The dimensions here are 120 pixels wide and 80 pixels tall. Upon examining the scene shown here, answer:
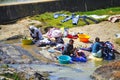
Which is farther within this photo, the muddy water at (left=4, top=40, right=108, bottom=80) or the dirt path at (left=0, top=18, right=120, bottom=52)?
the dirt path at (left=0, top=18, right=120, bottom=52)

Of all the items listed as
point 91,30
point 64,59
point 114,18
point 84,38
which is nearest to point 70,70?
point 64,59

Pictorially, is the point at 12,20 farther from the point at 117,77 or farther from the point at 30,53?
the point at 117,77

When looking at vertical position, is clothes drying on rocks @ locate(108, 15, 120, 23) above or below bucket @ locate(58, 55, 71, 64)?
above

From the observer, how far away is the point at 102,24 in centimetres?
2589

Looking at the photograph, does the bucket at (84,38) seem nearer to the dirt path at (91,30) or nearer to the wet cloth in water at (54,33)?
the dirt path at (91,30)

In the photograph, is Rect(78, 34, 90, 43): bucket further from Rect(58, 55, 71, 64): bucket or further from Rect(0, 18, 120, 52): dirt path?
Rect(58, 55, 71, 64): bucket

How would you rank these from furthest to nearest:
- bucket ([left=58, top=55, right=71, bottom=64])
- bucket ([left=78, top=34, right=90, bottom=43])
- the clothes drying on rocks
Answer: the clothes drying on rocks
bucket ([left=78, top=34, right=90, bottom=43])
bucket ([left=58, top=55, right=71, bottom=64])

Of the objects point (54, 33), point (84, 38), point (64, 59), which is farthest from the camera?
point (54, 33)

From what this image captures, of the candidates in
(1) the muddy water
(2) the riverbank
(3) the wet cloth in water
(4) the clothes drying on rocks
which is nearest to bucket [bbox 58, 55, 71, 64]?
(1) the muddy water

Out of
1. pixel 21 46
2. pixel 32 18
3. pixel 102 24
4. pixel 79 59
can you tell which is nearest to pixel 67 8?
pixel 32 18

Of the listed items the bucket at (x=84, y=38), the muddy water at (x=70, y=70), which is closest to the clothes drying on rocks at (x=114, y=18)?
the bucket at (x=84, y=38)

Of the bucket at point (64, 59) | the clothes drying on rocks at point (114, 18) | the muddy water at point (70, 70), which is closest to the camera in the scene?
the muddy water at point (70, 70)

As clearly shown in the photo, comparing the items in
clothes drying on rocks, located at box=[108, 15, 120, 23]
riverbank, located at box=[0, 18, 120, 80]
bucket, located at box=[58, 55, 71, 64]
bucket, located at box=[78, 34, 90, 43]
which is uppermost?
clothes drying on rocks, located at box=[108, 15, 120, 23]

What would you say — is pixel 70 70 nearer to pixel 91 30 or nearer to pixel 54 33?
pixel 54 33
